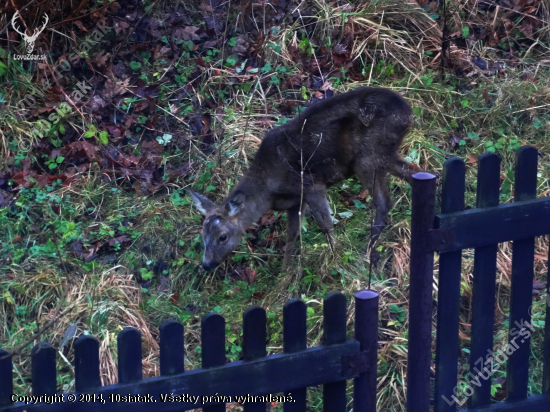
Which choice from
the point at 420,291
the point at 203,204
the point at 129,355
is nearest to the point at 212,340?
the point at 129,355

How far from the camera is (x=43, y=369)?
2436mm

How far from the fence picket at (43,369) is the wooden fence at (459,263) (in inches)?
61.5

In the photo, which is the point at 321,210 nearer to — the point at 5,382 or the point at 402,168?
the point at 402,168

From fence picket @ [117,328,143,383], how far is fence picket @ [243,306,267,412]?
41cm

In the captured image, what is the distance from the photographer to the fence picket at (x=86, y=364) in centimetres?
247

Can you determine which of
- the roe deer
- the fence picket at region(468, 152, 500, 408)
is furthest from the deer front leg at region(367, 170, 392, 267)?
the fence picket at region(468, 152, 500, 408)

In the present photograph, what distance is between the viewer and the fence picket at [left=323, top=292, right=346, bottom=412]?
9.02ft

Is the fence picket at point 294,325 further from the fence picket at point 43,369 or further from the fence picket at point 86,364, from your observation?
the fence picket at point 43,369

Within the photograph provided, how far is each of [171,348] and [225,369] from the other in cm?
23

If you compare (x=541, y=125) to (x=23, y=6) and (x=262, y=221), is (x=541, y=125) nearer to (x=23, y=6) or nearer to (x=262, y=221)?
(x=262, y=221)

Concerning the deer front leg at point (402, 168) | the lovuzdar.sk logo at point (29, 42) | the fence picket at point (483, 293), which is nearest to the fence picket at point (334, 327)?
the fence picket at point (483, 293)

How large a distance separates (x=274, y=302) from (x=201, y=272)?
2.92 feet

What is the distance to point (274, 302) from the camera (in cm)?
588

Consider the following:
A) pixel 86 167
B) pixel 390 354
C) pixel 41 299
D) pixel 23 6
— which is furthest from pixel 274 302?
pixel 23 6
